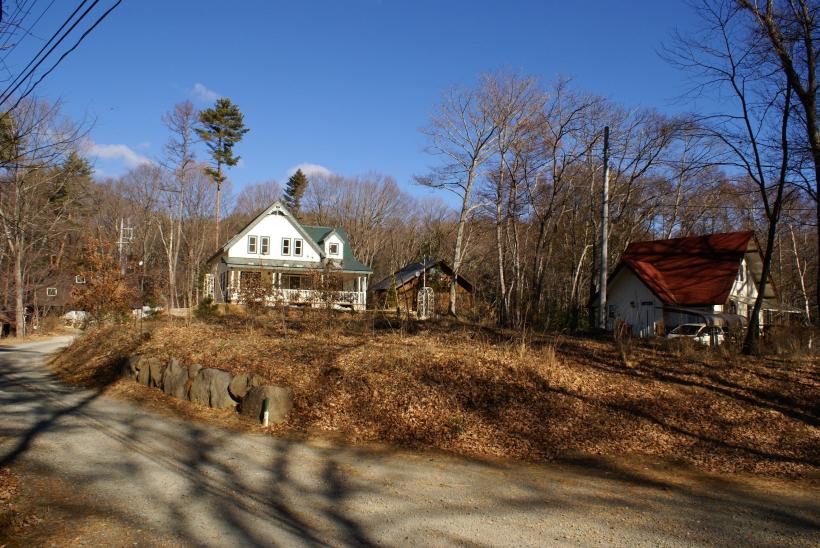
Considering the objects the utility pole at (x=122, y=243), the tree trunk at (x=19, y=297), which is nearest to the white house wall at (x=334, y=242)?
the utility pole at (x=122, y=243)

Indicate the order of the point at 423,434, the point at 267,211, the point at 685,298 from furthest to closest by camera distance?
the point at 267,211 < the point at 685,298 < the point at 423,434

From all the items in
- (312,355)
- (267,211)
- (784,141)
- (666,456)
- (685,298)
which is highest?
(267,211)

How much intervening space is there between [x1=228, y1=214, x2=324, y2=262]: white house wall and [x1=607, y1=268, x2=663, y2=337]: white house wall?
64.6ft

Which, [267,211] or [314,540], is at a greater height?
[267,211]

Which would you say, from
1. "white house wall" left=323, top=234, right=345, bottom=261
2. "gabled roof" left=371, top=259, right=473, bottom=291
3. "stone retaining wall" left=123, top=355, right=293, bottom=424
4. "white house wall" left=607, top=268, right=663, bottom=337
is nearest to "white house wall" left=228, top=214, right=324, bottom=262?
"white house wall" left=323, top=234, right=345, bottom=261

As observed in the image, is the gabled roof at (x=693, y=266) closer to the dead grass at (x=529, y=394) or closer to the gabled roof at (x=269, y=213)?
the dead grass at (x=529, y=394)

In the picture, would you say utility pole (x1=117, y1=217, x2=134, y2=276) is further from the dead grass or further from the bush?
the dead grass

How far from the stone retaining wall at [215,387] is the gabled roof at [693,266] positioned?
20.1 meters

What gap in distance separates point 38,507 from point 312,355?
23.7ft

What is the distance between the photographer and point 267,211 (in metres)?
39.5

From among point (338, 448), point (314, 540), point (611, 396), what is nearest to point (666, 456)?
point (611, 396)

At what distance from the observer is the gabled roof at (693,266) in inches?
1013

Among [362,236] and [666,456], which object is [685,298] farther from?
[362,236]

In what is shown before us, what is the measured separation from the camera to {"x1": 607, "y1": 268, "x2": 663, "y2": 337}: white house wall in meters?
26.9
